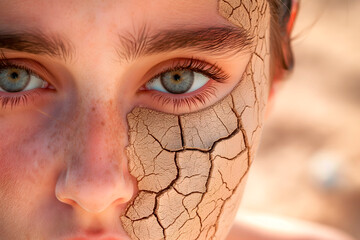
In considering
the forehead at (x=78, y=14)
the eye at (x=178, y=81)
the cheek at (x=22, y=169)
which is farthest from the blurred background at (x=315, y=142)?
the cheek at (x=22, y=169)

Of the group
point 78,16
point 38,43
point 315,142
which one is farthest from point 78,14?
point 315,142

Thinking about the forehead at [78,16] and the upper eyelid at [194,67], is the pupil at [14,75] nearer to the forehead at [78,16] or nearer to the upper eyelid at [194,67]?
the forehead at [78,16]

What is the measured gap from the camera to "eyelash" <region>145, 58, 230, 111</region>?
1.38 metres

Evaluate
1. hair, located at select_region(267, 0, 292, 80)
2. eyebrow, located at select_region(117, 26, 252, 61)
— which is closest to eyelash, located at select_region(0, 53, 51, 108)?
eyebrow, located at select_region(117, 26, 252, 61)

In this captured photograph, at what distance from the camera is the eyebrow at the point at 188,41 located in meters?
1.24

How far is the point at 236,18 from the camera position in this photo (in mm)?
1425

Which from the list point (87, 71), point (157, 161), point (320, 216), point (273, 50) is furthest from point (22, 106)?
point (320, 216)

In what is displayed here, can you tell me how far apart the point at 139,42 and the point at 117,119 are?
0.18 m

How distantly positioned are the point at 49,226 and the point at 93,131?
234 millimetres

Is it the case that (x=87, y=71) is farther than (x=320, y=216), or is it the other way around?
(x=320, y=216)

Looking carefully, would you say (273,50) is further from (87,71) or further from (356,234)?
(356,234)

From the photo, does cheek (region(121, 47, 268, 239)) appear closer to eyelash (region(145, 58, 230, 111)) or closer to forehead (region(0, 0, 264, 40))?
eyelash (region(145, 58, 230, 111))

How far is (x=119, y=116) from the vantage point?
127cm

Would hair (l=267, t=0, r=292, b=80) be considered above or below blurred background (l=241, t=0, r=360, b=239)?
below
